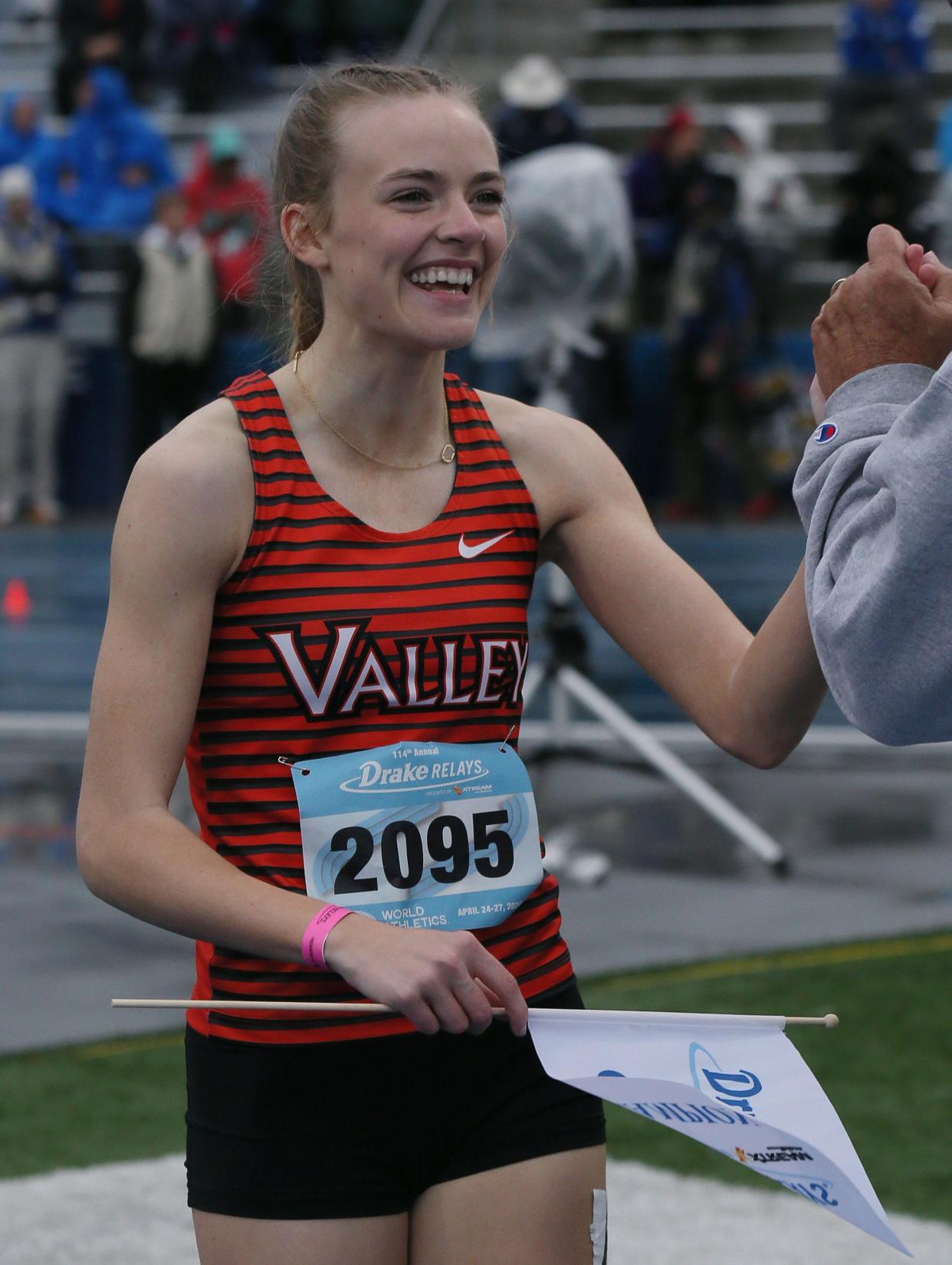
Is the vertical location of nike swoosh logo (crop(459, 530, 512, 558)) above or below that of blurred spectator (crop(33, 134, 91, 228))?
above

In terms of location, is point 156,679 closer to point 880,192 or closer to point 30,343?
point 880,192

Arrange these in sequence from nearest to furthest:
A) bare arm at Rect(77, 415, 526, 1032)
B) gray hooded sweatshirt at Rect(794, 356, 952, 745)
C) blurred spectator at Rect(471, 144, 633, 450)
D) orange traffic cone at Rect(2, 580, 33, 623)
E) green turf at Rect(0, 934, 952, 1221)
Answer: gray hooded sweatshirt at Rect(794, 356, 952, 745) < bare arm at Rect(77, 415, 526, 1032) < green turf at Rect(0, 934, 952, 1221) < blurred spectator at Rect(471, 144, 633, 450) < orange traffic cone at Rect(2, 580, 33, 623)

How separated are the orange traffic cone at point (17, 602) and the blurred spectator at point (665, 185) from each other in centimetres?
590

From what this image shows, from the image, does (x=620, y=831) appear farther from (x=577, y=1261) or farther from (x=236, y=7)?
(x=236, y=7)

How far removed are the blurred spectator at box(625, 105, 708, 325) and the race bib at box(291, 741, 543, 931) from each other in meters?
14.9

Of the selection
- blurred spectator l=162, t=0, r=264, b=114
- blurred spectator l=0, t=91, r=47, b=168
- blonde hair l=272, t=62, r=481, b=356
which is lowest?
blurred spectator l=0, t=91, r=47, b=168

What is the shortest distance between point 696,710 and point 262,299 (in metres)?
0.88

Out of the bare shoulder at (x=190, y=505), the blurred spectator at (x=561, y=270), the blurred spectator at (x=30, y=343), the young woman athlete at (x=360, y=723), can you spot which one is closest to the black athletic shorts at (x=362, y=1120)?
the young woman athlete at (x=360, y=723)

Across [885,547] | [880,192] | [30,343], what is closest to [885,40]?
[880,192]

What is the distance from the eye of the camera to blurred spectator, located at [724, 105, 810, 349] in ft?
57.5

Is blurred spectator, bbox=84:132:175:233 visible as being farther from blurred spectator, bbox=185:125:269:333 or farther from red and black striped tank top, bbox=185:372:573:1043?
red and black striped tank top, bbox=185:372:573:1043

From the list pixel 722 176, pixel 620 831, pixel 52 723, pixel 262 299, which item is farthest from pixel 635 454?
pixel 262 299

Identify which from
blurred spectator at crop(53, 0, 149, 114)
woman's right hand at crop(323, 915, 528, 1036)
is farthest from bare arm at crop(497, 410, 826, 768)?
blurred spectator at crop(53, 0, 149, 114)

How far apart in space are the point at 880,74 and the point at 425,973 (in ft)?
58.6
